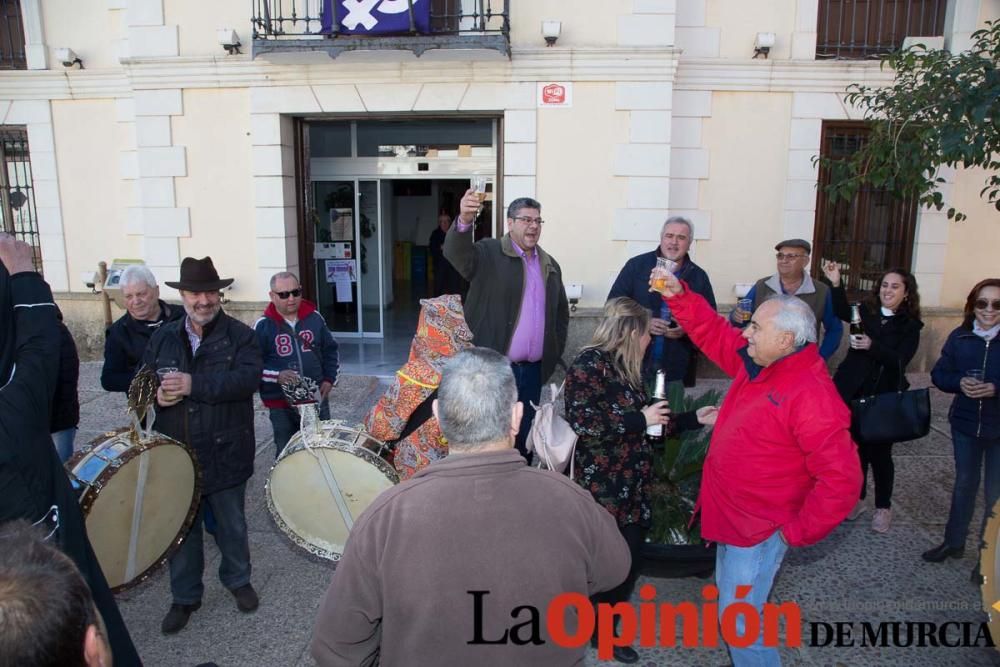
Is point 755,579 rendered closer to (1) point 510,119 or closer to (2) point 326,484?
(2) point 326,484

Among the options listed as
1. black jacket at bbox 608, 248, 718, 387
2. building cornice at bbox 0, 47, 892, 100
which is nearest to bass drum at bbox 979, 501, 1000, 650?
black jacket at bbox 608, 248, 718, 387

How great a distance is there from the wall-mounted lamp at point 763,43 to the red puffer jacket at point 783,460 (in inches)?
258

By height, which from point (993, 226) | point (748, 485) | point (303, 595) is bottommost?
point (303, 595)

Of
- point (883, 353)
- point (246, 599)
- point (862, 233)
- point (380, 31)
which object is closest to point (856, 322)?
point (883, 353)

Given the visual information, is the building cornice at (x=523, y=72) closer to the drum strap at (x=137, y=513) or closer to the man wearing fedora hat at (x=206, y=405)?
the man wearing fedora hat at (x=206, y=405)

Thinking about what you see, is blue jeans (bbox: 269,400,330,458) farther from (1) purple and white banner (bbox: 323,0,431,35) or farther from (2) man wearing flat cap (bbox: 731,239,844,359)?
(1) purple and white banner (bbox: 323,0,431,35)

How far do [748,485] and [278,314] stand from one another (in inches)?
132

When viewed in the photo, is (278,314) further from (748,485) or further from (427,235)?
(427,235)

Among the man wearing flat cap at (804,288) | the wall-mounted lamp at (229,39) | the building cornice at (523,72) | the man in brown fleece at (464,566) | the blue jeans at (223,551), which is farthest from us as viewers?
the wall-mounted lamp at (229,39)

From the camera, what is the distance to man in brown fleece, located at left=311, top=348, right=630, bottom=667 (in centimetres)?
159

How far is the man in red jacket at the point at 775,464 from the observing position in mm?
2531

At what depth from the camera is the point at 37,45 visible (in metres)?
8.95

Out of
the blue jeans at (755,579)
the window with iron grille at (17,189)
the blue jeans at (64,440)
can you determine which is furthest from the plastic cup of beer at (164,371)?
the window with iron grille at (17,189)

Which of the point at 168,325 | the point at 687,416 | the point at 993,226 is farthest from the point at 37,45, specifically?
the point at 993,226
